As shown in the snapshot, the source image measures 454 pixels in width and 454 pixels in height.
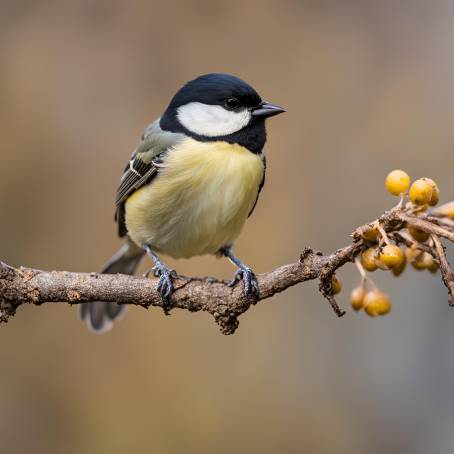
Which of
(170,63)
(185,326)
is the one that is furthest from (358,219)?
(170,63)

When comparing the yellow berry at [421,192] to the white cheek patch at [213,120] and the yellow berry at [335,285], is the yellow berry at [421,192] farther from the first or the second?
the white cheek patch at [213,120]

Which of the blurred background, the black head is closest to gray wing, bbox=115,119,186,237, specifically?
the black head

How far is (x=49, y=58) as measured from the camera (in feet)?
16.6

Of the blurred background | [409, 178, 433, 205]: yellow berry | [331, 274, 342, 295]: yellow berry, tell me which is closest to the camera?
[409, 178, 433, 205]: yellow berry

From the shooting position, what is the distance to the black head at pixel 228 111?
324 cm

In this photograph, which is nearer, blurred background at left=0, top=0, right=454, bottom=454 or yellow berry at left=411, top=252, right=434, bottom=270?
yellow berry at left=411, top=252, right=434, bottom=270

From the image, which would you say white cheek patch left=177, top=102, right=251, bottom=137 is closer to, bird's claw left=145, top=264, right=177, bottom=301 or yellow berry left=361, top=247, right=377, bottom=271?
bird's claw left=145, top=264, right=177, bottom=301

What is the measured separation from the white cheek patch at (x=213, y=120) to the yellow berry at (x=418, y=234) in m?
1.39

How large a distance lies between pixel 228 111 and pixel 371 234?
4.60 feet

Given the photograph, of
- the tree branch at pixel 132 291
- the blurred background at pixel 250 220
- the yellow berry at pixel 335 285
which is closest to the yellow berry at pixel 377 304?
the yellow berry at pixel 335 285

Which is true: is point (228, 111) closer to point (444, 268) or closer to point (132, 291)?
point (132, 291)

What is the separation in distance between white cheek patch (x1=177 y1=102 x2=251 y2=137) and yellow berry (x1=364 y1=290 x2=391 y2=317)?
4.07 ft

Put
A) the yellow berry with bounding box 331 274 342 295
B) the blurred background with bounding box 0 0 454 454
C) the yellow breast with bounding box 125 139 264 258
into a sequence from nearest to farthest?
the yellow berry with bounding box 331 274 342 295
the yellow breast with bounding box 125 139 264 258
the blurred background with bounding box 0 0 454 454

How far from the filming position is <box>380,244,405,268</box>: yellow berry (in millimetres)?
1970
